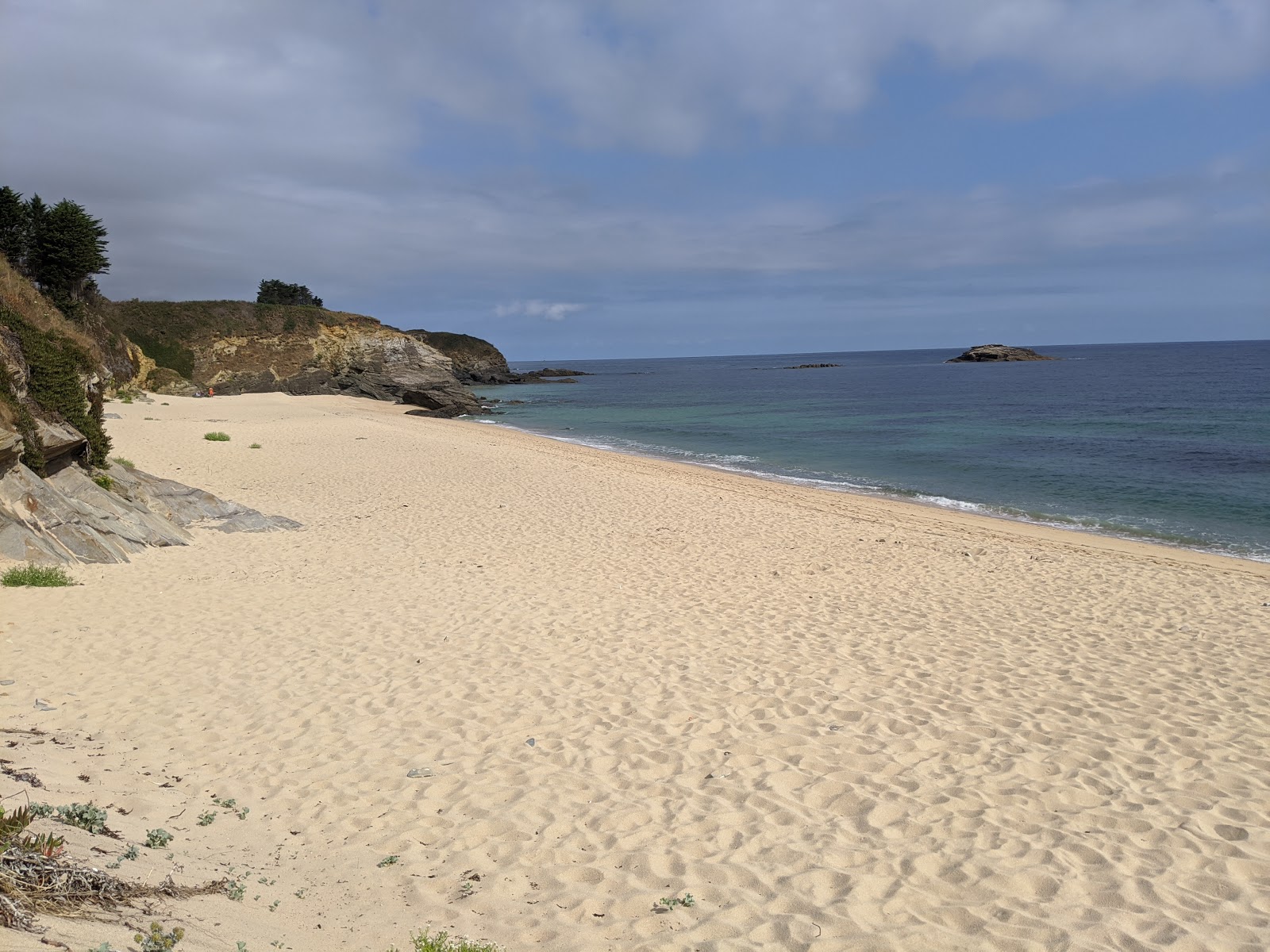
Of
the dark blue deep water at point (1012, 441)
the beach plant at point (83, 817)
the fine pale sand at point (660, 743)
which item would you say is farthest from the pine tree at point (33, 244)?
the beach plant at point (83, 817)

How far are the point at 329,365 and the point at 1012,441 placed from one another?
52726 mm

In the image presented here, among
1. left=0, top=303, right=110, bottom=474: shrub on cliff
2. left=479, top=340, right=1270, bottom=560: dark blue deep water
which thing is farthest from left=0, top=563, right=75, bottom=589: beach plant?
left=479, top=340, right=1270, bottom=560: dark blue deep water

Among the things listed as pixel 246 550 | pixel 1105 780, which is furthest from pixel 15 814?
pixel 246 550

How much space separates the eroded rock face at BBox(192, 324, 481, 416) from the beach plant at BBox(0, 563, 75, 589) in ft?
156

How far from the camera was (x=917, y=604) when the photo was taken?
429 inches

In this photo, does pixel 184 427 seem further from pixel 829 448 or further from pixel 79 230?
pixel 829 448

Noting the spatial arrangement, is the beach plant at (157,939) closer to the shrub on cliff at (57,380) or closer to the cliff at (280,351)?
the shrub on cliff at (57,380)

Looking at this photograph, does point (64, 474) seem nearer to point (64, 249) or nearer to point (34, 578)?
point (34, 578)

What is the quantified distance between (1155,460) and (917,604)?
23.2m

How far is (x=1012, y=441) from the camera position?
35531 millimetres

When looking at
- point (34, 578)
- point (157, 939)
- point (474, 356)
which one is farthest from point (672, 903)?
point (474, 356)

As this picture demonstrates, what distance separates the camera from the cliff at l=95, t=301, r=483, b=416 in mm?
58531

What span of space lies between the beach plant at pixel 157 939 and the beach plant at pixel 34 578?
26.5 ft

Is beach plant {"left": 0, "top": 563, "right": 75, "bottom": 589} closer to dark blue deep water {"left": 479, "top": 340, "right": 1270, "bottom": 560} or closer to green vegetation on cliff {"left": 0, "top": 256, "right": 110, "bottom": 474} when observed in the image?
green vegetation on cliff {"left": 0, "top": 256, "right": 110, "bottom": 474}
